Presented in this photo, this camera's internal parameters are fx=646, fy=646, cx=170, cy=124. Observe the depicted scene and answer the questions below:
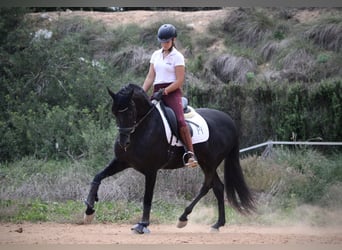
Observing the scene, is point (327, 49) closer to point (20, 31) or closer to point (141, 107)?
point (20, 31)

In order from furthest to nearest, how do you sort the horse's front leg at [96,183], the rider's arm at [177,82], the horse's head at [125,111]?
the rider's arm at [177,82] → the horse's front leg at [96,183] → the horse's head at [125,111]

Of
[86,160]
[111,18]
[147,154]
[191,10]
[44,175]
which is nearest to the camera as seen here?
[147,154]

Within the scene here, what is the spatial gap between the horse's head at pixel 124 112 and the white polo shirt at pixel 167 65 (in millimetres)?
584

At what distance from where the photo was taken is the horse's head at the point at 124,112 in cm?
557

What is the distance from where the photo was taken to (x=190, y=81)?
434 inches

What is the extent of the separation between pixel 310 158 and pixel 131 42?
474 centimetres

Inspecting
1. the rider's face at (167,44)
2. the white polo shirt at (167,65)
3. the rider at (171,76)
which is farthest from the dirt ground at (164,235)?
the rider's face at (167,44)

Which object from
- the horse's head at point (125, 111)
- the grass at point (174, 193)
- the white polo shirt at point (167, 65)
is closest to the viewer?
the horse's head at point (125, 111)

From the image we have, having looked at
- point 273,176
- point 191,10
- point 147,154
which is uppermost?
point 191,10

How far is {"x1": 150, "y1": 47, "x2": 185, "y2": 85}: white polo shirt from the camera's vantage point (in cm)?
610

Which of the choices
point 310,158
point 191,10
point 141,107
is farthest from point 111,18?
point 141,107

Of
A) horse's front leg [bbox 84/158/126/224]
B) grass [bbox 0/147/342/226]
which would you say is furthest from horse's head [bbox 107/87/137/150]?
grass [bbox 0/147/342/226]

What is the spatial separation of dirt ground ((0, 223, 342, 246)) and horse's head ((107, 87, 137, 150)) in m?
0.88

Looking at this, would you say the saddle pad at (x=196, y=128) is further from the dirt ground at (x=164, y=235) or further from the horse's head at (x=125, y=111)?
the dirt ground at (x=164, y=235)
